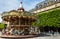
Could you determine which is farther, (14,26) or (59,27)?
(59,27)

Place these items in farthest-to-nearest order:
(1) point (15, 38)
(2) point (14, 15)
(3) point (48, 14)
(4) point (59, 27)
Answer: (3) point (48, 14)
(4) point (59, 27)
(2) point (14, 15)
(1) point (15, 38)

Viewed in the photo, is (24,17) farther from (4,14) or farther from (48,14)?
(48,14)

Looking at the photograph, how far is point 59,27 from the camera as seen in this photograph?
160 feet

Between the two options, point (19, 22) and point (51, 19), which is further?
point (51, 19)

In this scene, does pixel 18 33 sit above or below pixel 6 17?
Answer: below

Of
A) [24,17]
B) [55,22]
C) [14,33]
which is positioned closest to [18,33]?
[14,33]

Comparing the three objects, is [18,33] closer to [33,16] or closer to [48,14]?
[33,16]

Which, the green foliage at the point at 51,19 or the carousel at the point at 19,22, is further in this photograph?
the green foliage at the point at 51,19

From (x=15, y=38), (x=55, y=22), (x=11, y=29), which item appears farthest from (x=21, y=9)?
(x=55, y=22)

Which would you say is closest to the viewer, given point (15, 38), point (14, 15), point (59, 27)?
point (15, 38)

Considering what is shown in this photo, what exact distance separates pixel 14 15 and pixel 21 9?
1934 millimetres

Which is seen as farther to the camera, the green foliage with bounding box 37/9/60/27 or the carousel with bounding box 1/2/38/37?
the green foliage with bounding box 37/9/60/27

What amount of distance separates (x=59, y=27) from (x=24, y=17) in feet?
70.4

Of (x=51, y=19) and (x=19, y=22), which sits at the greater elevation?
(x=51, y=19)
